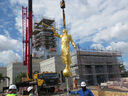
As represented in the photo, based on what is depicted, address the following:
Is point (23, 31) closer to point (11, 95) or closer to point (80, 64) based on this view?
point (80, 64)

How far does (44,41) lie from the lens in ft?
181

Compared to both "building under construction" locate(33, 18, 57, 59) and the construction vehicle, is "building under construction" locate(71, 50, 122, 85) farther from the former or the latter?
"building under construction" locate(33, 18, 57, 59)

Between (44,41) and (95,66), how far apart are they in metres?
24.7

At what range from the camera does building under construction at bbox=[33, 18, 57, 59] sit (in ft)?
179

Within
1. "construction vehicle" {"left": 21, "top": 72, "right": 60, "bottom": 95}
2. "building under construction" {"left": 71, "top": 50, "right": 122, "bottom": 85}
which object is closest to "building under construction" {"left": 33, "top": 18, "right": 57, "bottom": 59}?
"building under construction" {"left": 71, "top": 50, "right": 122, "bottom": 85}

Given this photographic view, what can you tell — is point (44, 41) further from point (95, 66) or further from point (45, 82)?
point (45, 82)

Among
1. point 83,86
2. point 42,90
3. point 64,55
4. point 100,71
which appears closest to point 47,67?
point 100,71

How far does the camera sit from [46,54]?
180 ft

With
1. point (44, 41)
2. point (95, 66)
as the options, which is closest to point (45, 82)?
point (95, 66)

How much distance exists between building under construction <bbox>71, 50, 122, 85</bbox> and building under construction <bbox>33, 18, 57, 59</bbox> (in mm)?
19918

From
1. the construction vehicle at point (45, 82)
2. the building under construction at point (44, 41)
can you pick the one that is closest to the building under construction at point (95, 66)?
the construction vehicle at point (45, 82)

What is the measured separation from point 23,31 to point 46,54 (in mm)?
25596

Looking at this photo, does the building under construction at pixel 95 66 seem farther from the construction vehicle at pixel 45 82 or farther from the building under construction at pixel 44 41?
the building under construction at pixel 44 41

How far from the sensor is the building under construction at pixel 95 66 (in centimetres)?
3497
